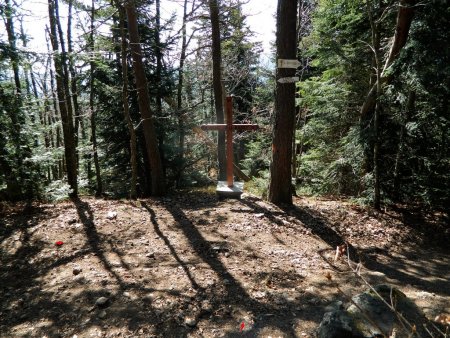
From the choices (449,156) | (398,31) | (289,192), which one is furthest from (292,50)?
(449,156)

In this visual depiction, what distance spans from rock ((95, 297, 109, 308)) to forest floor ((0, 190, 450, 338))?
1 cm

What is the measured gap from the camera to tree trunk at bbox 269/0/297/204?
625 cm

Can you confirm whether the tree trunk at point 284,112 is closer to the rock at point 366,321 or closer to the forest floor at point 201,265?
the forest floor at point 201,265

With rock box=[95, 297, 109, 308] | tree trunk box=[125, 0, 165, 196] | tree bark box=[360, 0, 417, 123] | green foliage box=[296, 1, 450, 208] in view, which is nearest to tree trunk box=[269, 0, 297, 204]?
green foliage box=[296, 1, 450, 208]

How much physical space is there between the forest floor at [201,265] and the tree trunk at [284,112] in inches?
19.9

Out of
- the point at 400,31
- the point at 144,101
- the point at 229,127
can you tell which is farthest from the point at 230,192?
the point at 400,31

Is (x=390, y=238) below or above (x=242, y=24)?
below

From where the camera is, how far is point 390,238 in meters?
6.00

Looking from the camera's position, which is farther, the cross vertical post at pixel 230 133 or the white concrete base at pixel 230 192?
the white concrete base at pixel 230 192

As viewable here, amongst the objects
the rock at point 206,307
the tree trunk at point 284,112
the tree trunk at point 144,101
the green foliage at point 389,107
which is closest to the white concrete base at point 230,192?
the tree trunk at point 284,112

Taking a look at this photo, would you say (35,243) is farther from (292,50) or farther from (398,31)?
(398,31)

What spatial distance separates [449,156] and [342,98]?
10.6 feet

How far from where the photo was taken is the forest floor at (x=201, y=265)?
11.2 feet

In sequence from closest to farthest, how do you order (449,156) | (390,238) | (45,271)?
1. (45,271)
2. (390,238)
3. (449,156)
